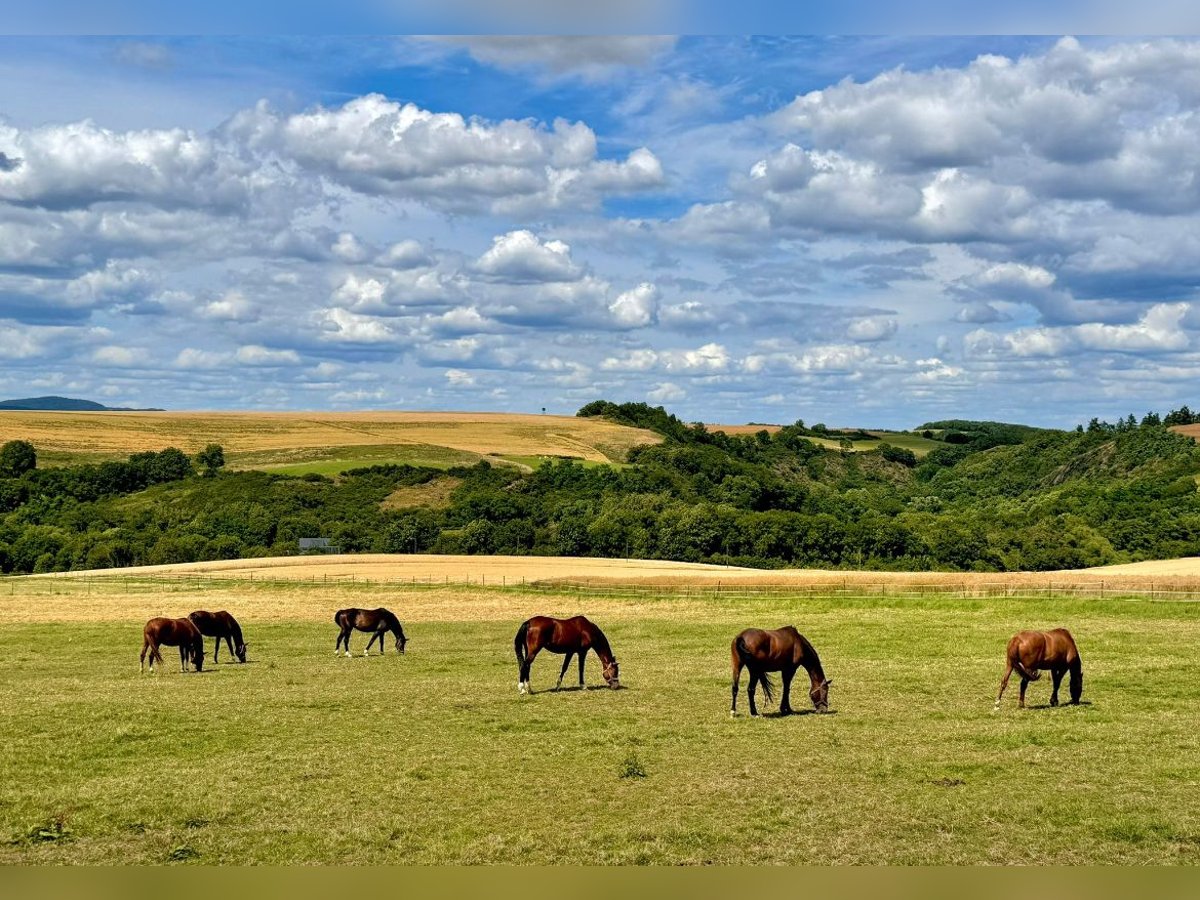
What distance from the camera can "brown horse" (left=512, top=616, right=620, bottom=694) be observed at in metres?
25.6

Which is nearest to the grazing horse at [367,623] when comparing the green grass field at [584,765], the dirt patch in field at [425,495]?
the green grass field at [584,765]

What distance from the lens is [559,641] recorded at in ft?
85.4

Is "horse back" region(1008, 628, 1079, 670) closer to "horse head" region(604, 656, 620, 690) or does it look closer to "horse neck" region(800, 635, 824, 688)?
"horse neck" region(800, 635, 824, 688)

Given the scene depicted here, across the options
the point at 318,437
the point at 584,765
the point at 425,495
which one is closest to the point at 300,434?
the point at 318,437

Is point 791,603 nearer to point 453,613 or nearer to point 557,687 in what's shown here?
point 453,613

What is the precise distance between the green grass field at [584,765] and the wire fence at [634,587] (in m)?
21.8

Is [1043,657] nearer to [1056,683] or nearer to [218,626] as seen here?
[1056,683]

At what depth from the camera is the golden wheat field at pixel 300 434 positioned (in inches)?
5871

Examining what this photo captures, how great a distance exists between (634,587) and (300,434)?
376 ft

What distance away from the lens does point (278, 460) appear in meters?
145

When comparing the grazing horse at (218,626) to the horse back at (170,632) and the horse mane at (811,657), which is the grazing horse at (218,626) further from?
the horse mane at (811,657)

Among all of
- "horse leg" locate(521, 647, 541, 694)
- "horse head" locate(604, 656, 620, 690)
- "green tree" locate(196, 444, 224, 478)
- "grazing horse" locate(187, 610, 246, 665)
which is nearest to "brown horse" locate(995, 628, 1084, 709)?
"horse head" locate(604, 656, 620, 690)

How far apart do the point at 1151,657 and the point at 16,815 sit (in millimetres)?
30273

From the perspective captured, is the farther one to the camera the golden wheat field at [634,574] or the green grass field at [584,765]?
the golden wheat field at [634,574]
